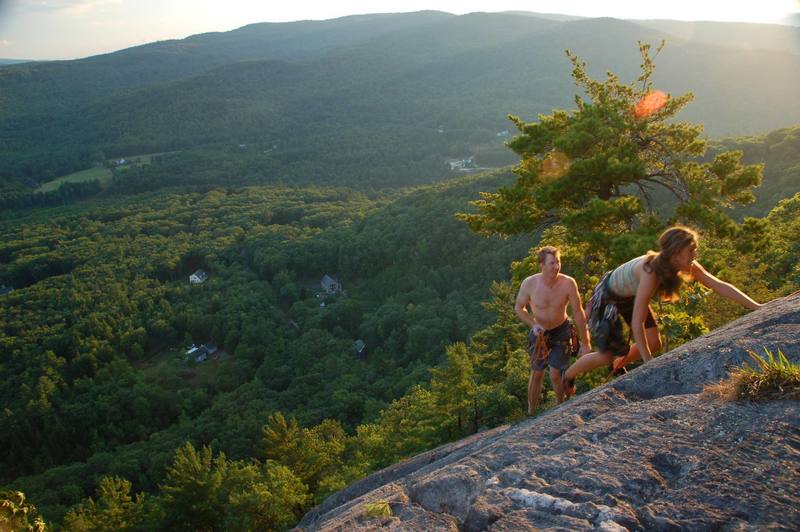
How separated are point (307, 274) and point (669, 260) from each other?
69.3 meters

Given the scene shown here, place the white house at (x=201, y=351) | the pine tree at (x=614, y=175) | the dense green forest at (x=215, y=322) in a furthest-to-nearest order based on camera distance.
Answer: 1. the white house at (x=201, y=351)
2. the dense green forest at (x=215, y=322)
3. the pine tree at (x=614, y=175)

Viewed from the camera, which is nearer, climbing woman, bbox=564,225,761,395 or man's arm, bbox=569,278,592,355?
climbing woman, bbox=564,225,761,395

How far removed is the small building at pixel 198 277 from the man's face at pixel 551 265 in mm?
71086

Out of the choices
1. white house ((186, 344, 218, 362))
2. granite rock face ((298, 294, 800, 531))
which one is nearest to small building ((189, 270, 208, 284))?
white house ((186, 344, 218, 362))

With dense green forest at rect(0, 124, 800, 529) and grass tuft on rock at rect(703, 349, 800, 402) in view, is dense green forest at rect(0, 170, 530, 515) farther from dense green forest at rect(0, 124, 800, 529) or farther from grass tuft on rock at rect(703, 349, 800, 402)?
grass tuft on rock at rect(703, 349, 800, 402)

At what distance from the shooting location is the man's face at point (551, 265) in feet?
18.0

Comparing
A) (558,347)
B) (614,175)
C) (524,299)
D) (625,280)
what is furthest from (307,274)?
(625,280)

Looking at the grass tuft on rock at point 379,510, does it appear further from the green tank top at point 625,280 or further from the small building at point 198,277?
the small building at point 198,277

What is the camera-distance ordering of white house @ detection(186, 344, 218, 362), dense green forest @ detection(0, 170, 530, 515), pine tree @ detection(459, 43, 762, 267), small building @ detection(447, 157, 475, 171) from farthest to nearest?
1. small building @ detection(447, 157, 475, 171)
2. white house @ detection(186, 344, 218, 362)
3. dense green forest @ detection(0, 170, 530, 515)
4. pine tree @ detection(459, 43, 762, 267)

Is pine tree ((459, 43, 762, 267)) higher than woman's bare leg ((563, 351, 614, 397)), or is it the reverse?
pine tree ((459, 43, 762, 267))

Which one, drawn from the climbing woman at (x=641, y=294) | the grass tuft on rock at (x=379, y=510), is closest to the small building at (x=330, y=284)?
the climbing woman at (x=641, y=294)

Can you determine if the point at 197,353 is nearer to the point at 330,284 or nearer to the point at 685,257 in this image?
the point at 330,284

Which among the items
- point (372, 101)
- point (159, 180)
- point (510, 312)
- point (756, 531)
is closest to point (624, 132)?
point (756, 531)

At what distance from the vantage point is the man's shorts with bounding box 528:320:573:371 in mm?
5871
